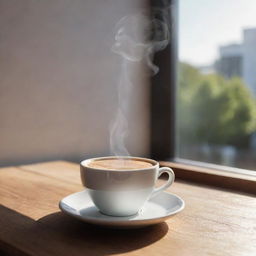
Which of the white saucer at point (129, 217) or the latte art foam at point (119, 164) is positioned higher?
the latte art foam at point (119, 164)

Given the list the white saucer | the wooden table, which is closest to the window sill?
the wooden table

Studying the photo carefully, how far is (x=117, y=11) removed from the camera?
1.38 metres

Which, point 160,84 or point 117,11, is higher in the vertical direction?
point 117,11

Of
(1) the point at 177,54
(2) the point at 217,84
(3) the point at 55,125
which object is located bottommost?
(3) the point at 55,125

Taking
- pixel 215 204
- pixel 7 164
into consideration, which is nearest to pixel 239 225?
pixel 215 204

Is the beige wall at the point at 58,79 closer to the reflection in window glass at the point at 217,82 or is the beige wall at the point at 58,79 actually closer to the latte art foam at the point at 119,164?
the reflection in window glass at the point at 217,82

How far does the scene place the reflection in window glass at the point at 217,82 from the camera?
49.3 inches

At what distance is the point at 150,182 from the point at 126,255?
0.14 m

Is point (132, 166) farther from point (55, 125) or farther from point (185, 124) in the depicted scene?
point (185, 124)

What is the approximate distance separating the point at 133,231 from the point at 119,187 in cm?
7

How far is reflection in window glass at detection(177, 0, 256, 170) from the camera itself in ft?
4.10

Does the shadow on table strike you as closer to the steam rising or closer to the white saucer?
the white saucer

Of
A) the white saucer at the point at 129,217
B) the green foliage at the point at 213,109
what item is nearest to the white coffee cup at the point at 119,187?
the white saucer at the point at 129,217

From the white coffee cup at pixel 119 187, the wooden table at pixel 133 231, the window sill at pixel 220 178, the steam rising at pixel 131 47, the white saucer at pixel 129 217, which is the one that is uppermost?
the steam rising at pixel 131 47
